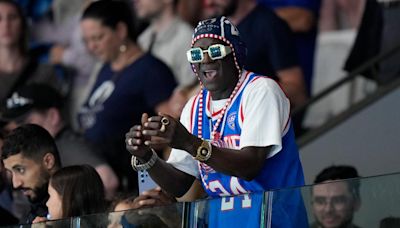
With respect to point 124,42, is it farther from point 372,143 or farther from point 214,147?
point 214,147

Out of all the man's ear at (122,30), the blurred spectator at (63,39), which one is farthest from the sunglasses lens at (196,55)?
the blurred spectator at (63,39)

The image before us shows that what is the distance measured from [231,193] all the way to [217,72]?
1.91 ft

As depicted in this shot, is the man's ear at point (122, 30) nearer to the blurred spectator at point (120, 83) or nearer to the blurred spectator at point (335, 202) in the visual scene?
the blurred spectator at point (120, 83)

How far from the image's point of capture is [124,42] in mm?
11562

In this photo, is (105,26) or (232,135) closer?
(232,135)

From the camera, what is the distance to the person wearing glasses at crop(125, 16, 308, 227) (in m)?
6.85

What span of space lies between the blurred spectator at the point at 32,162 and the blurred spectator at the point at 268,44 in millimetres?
2996

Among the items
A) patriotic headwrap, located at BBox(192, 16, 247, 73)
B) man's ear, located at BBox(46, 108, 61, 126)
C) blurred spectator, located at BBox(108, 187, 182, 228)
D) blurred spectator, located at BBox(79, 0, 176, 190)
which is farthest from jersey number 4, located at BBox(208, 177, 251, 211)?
blurred spectator, located at BBox(79, 0, 176, 190)

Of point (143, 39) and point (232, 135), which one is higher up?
point (143, 39)

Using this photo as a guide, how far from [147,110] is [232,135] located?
4.30m

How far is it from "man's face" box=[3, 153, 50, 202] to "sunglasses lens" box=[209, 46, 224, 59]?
4.69 ft

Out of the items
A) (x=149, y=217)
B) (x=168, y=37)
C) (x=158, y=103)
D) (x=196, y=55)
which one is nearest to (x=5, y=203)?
(x=158, y=103)

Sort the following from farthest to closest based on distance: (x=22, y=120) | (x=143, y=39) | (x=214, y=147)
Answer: (x=143, y=39), (x=22, y=120), (x=214, y=147)

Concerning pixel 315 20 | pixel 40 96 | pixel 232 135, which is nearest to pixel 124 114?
pixel 40 96
